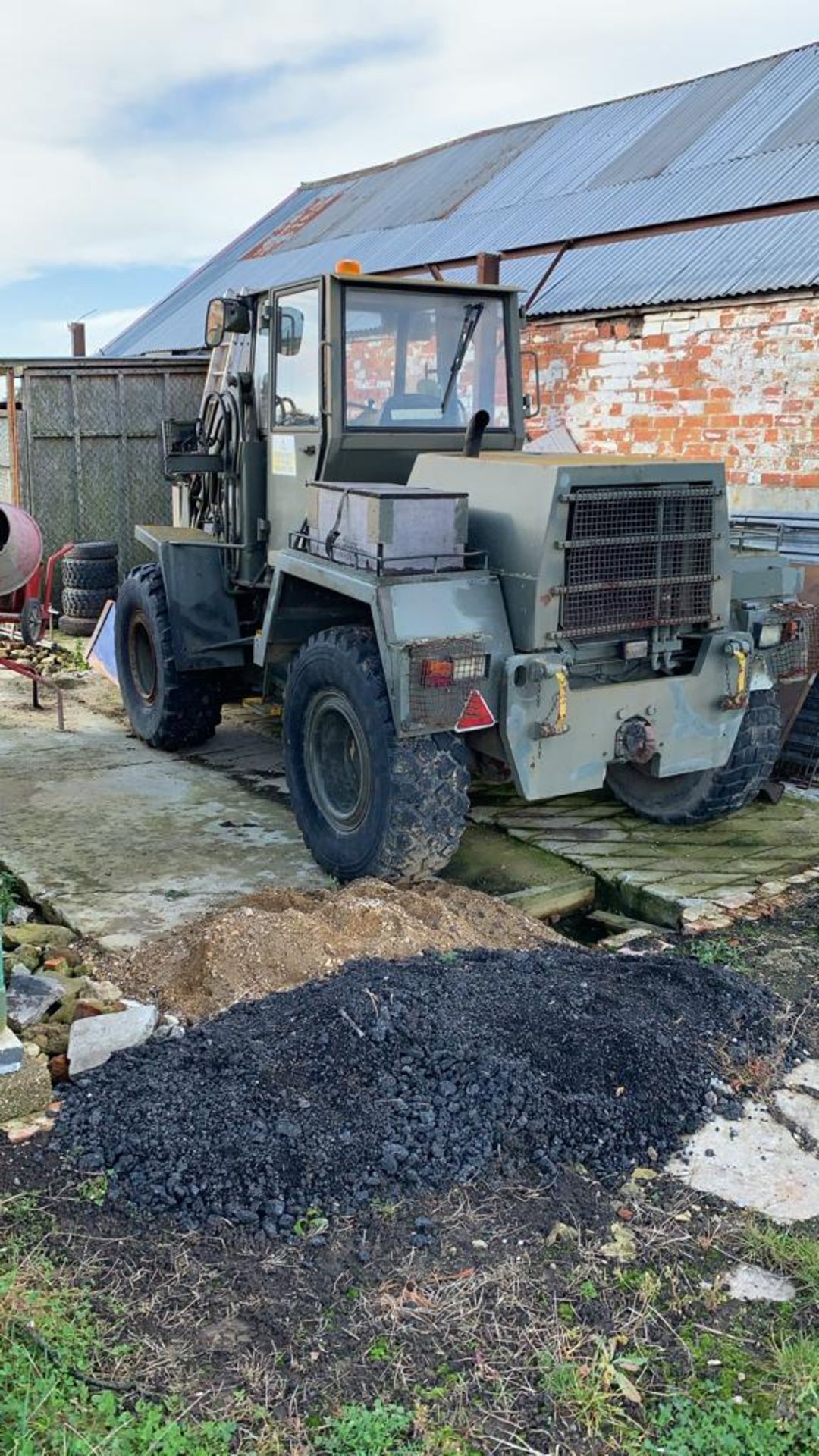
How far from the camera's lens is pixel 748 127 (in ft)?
37.6

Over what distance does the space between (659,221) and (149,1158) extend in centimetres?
985

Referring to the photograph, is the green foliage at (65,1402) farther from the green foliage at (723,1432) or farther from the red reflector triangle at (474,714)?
the red reflector triangle at (474,714)

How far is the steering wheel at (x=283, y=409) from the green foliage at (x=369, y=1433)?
4698 mm

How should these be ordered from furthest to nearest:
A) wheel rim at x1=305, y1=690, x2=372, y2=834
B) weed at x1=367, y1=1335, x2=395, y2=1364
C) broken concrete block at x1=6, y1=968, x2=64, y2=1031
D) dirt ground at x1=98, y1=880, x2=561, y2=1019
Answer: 1. wheel rim at x1=305, y1=690, x2=372, y2=834
2. dirt ground at x1=98, y1=880, x2=561, y2=1019
3. broken concrete block at x1=6, y1=968, x2=64, y2=1031
4. weed at x1=367, y1=1335, x2=395, y2=1364

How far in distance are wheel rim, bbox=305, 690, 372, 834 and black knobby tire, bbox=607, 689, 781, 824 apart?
139 centimetres

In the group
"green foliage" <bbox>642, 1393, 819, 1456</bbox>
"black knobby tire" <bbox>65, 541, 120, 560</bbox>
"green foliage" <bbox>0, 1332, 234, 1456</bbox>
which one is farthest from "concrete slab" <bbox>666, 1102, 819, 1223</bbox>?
"black knobby tire" <bbox>65, 541, 120, 560</bbox>

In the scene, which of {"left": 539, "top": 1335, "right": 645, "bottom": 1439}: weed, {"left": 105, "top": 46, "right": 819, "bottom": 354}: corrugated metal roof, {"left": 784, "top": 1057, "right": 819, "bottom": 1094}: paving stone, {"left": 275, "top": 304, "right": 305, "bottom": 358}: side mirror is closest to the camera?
{"left": 539, "top": 1335, "right": 645, "bottom": 1439}: weed

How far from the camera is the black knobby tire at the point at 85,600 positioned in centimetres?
1125

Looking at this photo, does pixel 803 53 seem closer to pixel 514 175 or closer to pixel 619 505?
pixel 514 175

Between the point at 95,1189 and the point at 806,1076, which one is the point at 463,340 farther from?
the point at 95,1189

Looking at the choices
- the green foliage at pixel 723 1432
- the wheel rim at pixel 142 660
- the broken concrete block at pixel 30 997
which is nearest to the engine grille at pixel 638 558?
the broken concrete block at pixel 30 997

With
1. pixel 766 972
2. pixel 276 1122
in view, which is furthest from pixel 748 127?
pixel 276 1122

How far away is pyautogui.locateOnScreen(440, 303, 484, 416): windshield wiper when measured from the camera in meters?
6.13

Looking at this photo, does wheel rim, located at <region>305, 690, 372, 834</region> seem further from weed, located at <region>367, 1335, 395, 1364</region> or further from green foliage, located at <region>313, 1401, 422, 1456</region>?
green foliage, located at <region>313, 1401, 422, 1456</region>
